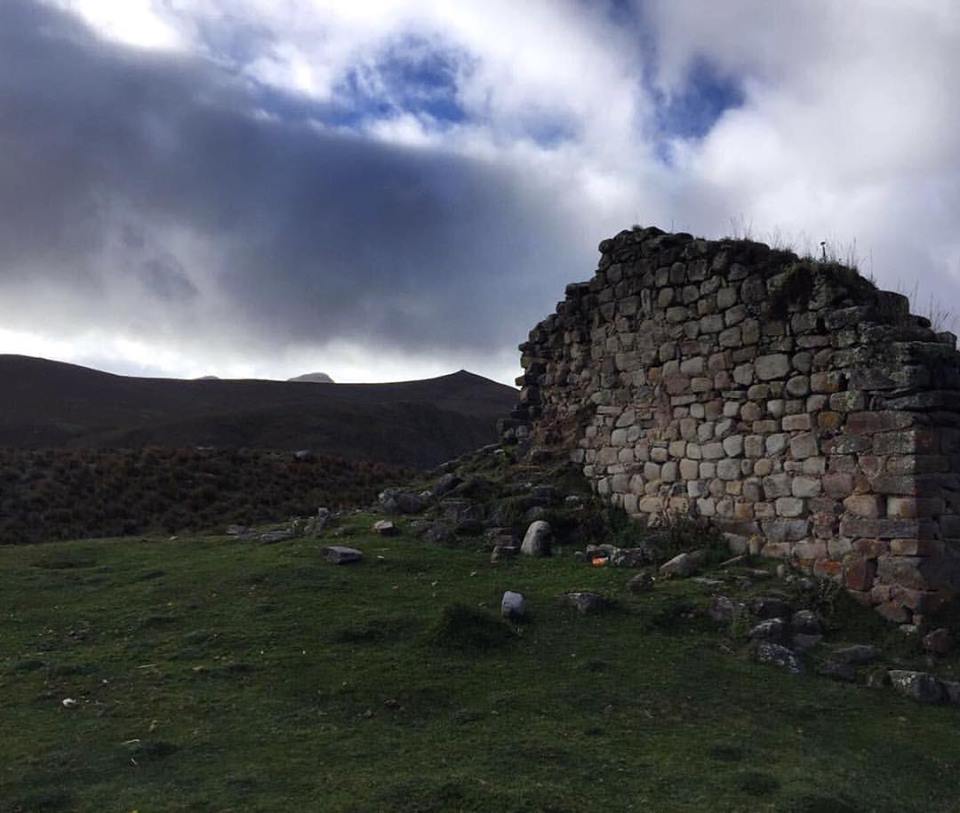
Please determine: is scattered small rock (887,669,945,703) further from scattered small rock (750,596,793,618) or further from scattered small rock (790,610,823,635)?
scattered small rock (750,596,793,618)

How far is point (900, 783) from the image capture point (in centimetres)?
558

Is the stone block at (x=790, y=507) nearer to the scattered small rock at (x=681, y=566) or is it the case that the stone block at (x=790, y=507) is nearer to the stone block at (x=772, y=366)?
the scattered small rock at (x=681, y=566)

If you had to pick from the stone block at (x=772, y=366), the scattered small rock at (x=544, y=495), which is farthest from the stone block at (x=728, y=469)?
the scattered small rock at (x=544, y=495)

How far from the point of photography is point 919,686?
274 inches

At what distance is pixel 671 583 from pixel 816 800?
13.3ft

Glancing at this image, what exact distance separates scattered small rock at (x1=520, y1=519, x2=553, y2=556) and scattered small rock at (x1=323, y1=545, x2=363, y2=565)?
1.92 m

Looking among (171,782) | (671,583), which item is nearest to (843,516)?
(671,583)

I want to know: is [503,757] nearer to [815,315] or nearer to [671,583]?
[671,583]

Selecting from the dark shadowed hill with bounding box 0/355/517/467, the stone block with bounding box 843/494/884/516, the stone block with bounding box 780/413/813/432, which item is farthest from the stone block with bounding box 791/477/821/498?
the dark shadowed hill with bounding box 0/355/517/467

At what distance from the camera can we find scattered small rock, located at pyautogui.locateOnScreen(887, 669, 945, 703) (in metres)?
6.94

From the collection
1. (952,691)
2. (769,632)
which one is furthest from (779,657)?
(952,691)

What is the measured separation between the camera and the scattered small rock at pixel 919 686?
6.94m

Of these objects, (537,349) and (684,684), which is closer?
(684,684)

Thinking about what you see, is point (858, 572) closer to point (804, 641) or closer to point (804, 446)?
point (804, 641)
